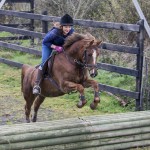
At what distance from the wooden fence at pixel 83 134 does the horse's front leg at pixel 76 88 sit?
0.63 meters

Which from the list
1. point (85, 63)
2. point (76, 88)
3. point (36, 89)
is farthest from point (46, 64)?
point (85, 63)

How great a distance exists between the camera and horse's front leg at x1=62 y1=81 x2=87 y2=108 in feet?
26.6

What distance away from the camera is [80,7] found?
17250 mm

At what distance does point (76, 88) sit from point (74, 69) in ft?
1.42

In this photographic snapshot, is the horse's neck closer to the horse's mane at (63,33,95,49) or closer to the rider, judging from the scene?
the horse's mane at (63,33,95,49)

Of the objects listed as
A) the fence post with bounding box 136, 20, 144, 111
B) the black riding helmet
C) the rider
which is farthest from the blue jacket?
the fence post with bounding box 136, 20, 144, 111

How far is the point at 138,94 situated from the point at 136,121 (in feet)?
9.38

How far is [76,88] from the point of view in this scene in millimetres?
8273

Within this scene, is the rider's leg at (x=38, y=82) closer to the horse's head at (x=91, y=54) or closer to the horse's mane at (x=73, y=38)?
the horse's mane at (x=73, y=38)

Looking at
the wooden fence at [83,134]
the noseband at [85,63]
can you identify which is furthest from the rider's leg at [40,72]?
the wooden fence at [83,134]

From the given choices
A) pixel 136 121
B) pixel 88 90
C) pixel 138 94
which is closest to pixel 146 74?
pixel 138 94

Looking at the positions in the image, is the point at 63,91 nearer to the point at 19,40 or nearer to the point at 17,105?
the point at 17,105

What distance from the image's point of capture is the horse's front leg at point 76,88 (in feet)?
26.6

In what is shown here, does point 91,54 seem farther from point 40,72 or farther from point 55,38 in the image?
point 40,72
